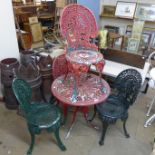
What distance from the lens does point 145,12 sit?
A: 334 cm

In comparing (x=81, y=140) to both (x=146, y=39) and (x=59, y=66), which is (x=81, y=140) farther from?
(x=146, y=39)

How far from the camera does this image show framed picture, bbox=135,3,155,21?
328cm

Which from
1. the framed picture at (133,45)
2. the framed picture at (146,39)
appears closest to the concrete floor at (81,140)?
the framed picture at (133,45)

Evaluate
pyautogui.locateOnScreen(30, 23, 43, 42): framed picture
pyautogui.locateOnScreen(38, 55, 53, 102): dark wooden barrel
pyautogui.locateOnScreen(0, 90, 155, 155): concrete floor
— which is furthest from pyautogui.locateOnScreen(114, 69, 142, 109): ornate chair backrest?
pyautogui.locateOnScreen(30, 23, 43, 42): framed picture

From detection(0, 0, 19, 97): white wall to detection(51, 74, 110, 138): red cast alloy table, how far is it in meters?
0.87

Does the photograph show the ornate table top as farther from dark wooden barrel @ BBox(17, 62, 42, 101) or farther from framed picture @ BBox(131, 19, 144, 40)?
framed picture @ BBox(131, 19, 144, 40)

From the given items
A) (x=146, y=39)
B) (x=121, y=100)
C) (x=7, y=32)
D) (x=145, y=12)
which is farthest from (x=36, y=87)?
(x=145, y=12)

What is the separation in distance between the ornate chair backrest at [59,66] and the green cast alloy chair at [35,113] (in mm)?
454

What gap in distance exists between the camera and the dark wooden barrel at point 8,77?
2.22 meters

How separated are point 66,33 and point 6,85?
1035 mm

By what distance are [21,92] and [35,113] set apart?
1.14 feet

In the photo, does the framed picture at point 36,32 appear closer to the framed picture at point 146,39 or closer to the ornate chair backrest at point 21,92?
the framed picture at point 146,39

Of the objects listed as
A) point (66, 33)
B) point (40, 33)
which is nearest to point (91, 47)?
point (66, 33)

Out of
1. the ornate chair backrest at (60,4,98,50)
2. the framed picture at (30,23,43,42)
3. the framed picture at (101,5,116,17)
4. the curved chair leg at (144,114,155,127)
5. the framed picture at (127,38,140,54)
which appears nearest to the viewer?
the ornate chair backrest at (60,4,98,50)
